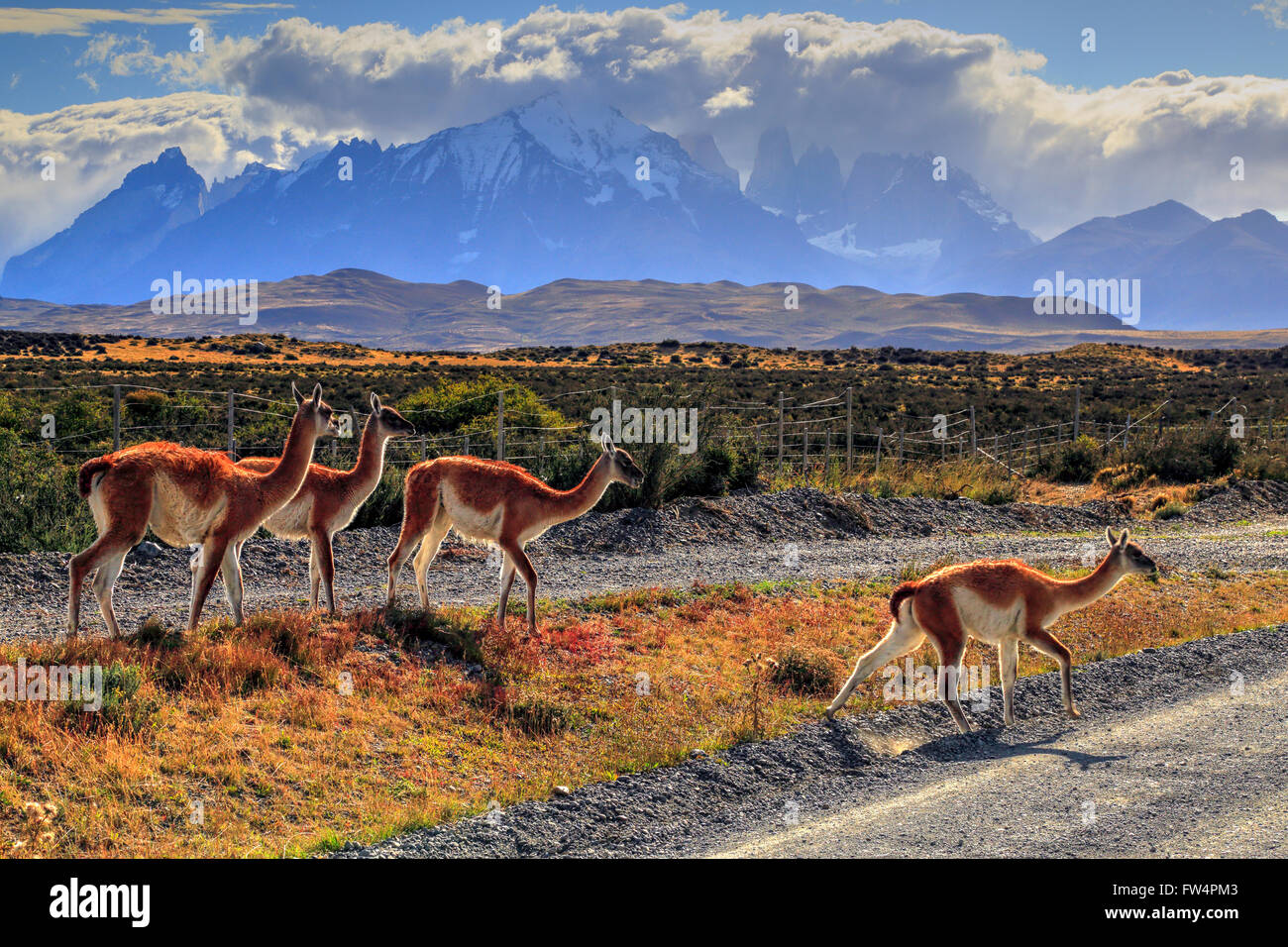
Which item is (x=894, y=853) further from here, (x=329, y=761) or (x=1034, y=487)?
(x=1034, y=487)

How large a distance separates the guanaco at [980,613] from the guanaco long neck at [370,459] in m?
4.71

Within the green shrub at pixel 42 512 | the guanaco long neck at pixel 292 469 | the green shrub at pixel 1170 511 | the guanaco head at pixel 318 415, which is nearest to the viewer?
the guanaco long neck at pixel 292 469

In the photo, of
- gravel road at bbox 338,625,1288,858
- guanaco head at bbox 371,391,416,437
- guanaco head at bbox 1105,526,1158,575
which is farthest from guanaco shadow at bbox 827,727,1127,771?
guanaco head at bbox 371,391,416,437

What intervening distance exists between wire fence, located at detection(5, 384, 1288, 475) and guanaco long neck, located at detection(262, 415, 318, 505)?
197 inches

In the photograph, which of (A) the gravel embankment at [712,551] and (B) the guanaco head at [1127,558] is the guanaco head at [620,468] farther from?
(B) the guanaco head at [1127,558]

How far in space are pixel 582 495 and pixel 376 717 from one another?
319 centimetres

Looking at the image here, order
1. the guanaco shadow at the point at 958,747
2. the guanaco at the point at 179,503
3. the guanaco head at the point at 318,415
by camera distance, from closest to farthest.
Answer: the guanaco shadow at the point at 958,747 < the guanaco at the point at 179,503 < the guanaco head at the point at 318,415

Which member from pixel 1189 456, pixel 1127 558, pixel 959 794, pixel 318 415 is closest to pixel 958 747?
pixel 959 794

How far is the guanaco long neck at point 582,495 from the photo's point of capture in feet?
33.2

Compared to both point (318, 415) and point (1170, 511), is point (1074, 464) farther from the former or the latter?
point (318, 415)

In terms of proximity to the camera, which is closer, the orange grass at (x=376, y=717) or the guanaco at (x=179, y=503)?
the orange grass at (x=376, y=717)

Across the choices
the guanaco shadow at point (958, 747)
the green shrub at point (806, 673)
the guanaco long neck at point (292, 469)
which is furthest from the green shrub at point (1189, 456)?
the guanaco long neck at point (292, 469)

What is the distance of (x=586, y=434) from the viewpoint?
68.7 feet
